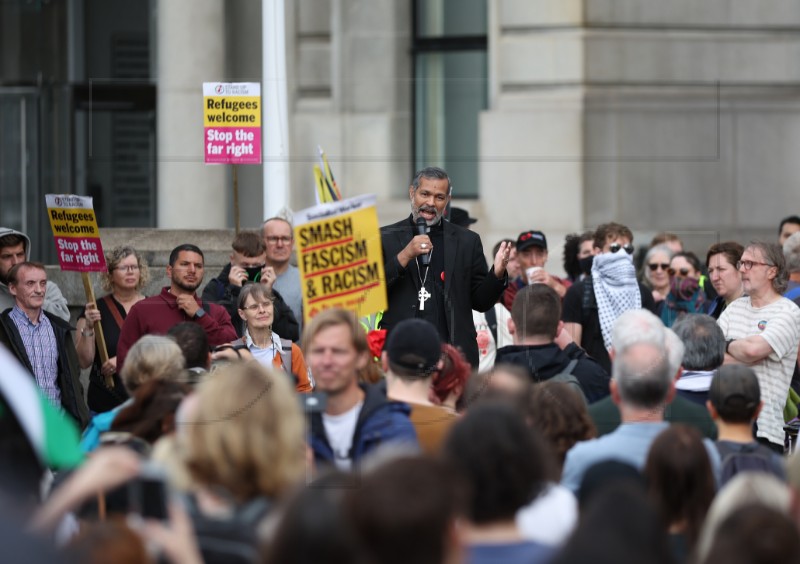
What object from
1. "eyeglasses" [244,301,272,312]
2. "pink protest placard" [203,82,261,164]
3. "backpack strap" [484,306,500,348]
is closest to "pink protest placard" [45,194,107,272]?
"pink protest placard" [203,82,261,164]

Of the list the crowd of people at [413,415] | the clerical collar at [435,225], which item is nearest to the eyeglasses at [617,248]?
the crowd of people at [413,415]

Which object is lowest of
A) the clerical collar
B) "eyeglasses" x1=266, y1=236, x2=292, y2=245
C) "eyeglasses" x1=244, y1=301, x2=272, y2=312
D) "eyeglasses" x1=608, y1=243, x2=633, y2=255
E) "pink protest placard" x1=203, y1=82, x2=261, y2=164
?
"eyeglasses" x1=244, y1=301, x2=272, y2=312

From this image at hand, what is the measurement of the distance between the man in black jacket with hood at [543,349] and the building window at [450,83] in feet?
25.2

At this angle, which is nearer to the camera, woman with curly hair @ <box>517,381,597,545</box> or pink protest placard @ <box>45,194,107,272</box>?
woman with curly hair @ <box>517,381,597,545</box>

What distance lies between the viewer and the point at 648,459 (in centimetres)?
516

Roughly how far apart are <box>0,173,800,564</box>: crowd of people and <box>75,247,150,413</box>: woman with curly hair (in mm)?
18

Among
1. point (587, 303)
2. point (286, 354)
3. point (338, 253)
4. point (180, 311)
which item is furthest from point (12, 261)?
point (587, 303)

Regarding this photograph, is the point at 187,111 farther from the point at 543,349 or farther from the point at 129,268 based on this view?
the point at 543,349

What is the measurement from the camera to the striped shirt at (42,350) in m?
9.30

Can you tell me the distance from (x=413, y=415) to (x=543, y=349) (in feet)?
5.76

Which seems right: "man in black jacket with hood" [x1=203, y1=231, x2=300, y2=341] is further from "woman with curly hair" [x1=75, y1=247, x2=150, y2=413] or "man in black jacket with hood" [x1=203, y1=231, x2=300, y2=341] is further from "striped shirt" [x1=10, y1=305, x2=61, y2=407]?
"striped shirt" [x1=10, y1=305, x2=61, y2=407]

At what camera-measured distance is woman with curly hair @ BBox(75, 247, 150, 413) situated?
383 inches

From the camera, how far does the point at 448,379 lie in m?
7.05

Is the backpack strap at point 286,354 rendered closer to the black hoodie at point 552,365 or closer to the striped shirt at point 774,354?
the black hoodie at point 552,365
